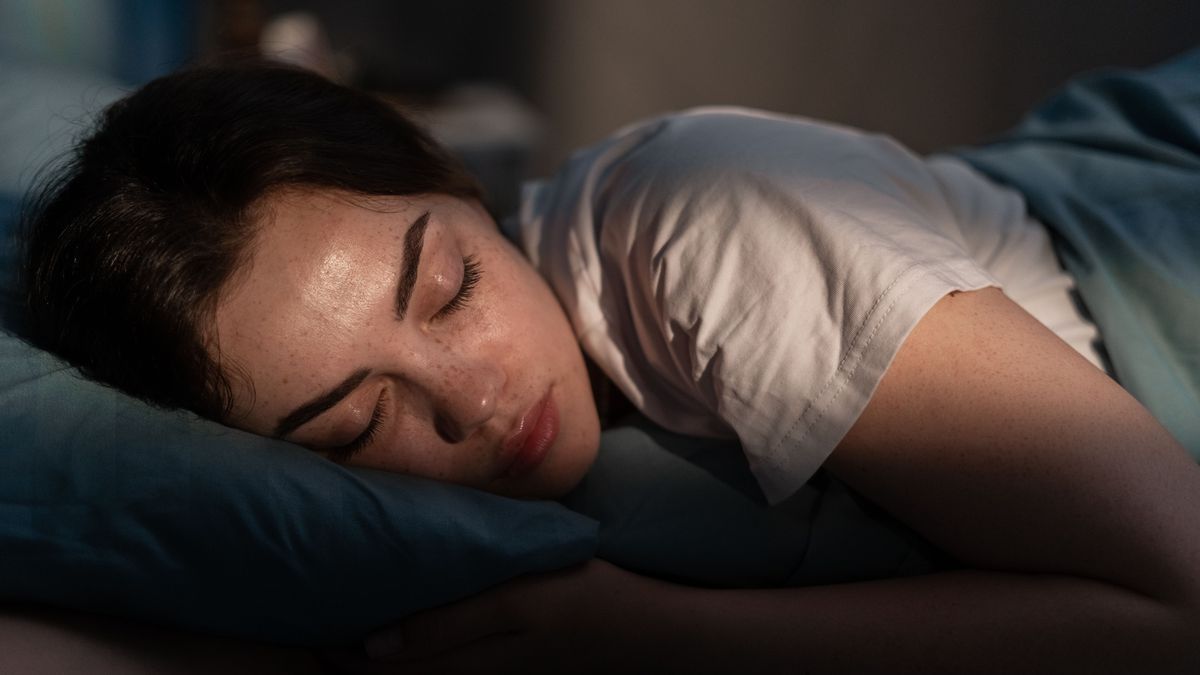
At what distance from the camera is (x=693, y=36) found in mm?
2090

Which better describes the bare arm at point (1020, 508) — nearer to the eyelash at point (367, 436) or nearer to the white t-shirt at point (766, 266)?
the white t-shirt at point (766, 266)

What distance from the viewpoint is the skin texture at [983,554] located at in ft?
2.05

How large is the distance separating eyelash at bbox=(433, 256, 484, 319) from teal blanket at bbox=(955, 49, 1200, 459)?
51 cm

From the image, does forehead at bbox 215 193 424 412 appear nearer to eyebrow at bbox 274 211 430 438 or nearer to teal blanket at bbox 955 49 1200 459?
eyebrow at bbox 274 211 430 438

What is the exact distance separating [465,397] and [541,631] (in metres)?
0.18

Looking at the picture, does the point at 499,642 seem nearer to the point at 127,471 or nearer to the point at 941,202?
the point at 127,471

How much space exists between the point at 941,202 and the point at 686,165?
0.85 ft

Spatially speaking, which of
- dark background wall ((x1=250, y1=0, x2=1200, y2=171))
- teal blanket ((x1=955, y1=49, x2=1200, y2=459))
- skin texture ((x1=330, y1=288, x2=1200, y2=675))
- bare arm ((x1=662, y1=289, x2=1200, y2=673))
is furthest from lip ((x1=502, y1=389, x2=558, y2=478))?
dark background wall ((x1=250, y1=0, x2=1200, y2=171))

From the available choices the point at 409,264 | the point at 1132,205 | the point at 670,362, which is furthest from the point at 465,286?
the point at 1132,205

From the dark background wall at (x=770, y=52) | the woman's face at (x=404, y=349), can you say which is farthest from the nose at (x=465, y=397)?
the dark background wall at (x=770, y=52)

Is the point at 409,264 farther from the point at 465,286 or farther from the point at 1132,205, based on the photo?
the point at 1132,205

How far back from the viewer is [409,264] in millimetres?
719

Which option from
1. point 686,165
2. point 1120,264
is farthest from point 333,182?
point 1120,264

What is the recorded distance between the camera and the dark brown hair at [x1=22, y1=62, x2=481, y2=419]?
0.70 meters
